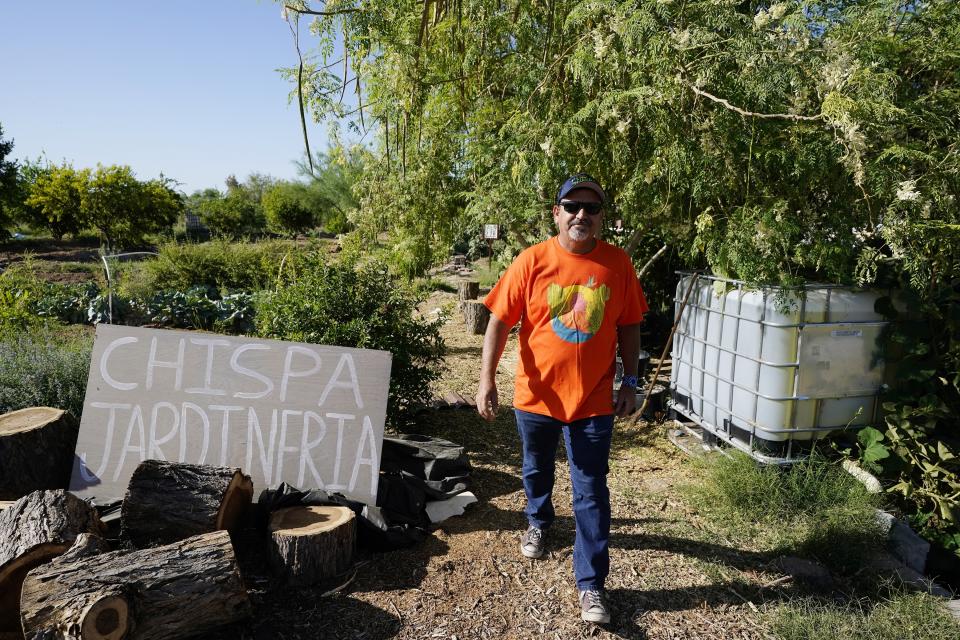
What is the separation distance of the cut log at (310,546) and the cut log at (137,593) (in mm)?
297

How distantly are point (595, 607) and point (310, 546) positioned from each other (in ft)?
4.06

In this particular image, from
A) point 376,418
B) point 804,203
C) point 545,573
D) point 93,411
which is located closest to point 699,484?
point 545,573

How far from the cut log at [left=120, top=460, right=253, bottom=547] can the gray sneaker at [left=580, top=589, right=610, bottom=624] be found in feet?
5.34

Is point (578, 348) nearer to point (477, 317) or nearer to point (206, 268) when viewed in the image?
point (477, 317)

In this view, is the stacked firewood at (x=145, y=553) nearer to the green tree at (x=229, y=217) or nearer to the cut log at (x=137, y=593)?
the cut log at (x=137, y=593)

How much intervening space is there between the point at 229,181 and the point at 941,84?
6041 centimetres

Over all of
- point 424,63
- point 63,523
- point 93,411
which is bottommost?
point 63,523

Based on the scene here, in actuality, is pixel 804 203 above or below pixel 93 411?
above

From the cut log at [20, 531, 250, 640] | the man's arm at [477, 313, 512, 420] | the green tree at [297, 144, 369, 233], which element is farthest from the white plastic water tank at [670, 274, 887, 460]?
the green tree at [297, 144, 369, 233]

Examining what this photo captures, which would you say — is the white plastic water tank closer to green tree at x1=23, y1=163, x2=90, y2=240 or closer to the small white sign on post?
the small white sign on post

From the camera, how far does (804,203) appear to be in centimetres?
357

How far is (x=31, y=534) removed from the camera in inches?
90.2

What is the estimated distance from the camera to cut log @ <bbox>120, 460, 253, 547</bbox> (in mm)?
2584

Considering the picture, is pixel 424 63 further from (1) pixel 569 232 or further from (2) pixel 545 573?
(2) pixel 545 573
